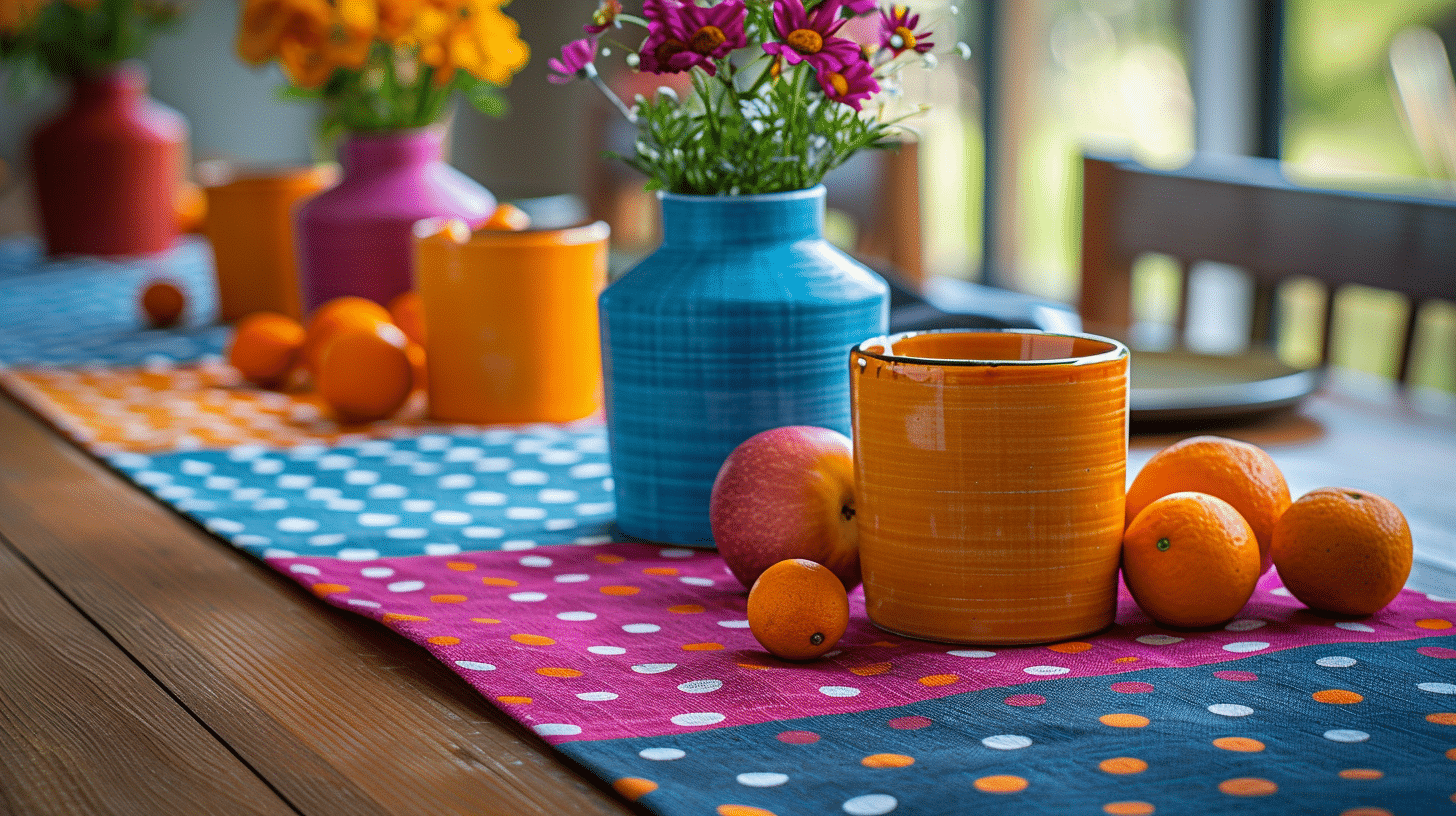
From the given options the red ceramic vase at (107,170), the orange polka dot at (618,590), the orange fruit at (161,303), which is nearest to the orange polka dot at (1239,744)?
the orange polka dot at (618,590)

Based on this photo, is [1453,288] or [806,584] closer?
[806,584]

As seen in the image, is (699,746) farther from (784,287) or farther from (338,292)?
(338,292)

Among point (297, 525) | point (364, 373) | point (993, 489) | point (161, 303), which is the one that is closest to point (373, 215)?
point (364, 373)

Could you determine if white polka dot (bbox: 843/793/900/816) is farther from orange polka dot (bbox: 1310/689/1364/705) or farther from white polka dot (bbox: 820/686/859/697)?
orange polka dot (bbox: 1310/689/1364/705)

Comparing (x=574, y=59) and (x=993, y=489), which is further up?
(x=574, y=59)

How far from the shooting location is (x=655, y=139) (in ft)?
3.04

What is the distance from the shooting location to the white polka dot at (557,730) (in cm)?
60

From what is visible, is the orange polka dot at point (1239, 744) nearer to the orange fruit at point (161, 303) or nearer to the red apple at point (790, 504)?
the red apple at point (790, 504)

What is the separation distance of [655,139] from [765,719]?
1.41 feet

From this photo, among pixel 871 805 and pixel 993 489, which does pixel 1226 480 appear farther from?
pixel 871 805

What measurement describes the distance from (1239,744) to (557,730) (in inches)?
10.7

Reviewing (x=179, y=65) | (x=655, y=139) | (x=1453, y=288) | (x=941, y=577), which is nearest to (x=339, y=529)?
(x=655, y=139)

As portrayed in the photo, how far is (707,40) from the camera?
84 centimetres

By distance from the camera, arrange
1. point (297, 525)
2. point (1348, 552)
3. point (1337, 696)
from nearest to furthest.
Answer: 1. point (1337, 696)
2. point (1348, 552)
3. point (297, 525)
